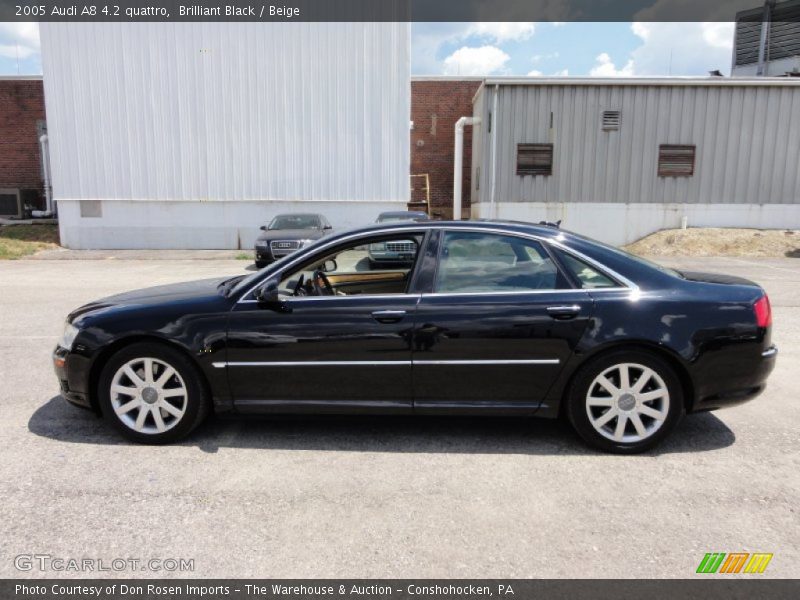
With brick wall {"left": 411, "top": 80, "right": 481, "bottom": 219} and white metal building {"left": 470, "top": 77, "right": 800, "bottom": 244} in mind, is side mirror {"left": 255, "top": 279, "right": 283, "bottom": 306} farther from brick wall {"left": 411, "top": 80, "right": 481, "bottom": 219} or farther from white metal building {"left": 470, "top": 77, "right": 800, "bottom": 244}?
brick wall {"left": 411, "top": 80, "right": 481, "bottom": 219}

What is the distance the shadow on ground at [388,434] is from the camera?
3773 millimetres

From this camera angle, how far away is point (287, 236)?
13.1 m

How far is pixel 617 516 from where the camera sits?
9.64ft

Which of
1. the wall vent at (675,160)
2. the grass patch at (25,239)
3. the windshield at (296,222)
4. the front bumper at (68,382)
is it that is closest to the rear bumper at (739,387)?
the front bumper at (68,382)

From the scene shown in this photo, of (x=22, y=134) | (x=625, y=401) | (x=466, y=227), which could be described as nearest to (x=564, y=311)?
(x=625, y=401)

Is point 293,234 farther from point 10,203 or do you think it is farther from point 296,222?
point 10,203

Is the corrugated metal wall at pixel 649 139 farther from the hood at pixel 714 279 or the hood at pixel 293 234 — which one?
the hood at pixel 714 279

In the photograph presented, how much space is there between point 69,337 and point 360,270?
2.02m

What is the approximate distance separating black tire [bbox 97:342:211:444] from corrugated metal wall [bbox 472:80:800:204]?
56.6ft

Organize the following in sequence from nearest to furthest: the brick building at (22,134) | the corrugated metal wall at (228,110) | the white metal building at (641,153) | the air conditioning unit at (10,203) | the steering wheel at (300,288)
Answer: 1. the steering wheel at (300,288)
2. the corrugated metal wall at (228,110)
3. the white metal building at (641,153)
4. the air conditioning unit at (10,203)
5. the brick building at (22,134)
